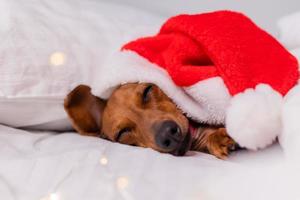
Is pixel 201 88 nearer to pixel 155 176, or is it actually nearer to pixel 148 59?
pixel 148 59

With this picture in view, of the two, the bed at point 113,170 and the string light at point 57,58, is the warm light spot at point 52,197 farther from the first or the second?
the string light at point 57,58

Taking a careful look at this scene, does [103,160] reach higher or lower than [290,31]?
lower

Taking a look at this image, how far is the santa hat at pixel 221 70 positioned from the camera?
3.62ft

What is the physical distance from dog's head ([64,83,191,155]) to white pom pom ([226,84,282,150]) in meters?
0.16

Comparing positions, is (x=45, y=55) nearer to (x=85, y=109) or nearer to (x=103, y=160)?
(x=85, y=109)

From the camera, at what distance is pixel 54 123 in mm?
1496

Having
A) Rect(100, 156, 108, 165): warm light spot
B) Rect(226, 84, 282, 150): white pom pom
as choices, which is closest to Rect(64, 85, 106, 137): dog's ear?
Rect(100, 156, 108, 165): warm light spot

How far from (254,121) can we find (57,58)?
2.10ft

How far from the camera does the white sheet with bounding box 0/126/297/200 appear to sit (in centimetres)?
88

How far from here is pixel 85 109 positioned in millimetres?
1543

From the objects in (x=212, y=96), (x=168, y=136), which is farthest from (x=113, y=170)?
(x=212, y=96)

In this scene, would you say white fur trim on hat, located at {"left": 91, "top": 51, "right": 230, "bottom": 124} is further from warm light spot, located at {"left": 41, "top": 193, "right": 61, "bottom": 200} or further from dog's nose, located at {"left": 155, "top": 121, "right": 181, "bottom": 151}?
warm light spot, located at {"left": 41, "top": 193, "right": 61, "bottom": 200}

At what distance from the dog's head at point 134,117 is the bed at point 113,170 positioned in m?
0.07

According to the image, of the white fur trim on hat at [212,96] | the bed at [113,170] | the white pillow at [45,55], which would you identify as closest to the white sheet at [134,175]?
the bed at [113,170]
